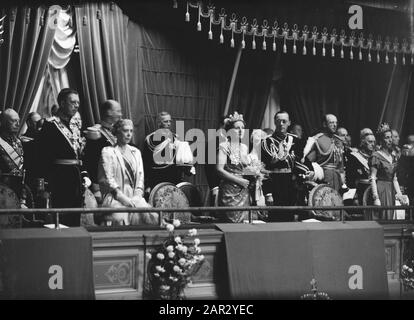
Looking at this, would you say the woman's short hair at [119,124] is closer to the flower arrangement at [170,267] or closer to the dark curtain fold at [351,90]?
the flower arrangement at [170,267]

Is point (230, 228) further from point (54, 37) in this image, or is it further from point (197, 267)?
point (54, 37)

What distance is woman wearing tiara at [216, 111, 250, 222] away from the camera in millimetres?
6883

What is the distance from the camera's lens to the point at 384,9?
30.2ft

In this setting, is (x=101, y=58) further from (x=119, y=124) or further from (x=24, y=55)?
(x=119, y=124)

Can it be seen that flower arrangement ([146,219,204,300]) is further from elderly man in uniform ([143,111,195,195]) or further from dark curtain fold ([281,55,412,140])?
dark curtain fold ([281,55,412,140])

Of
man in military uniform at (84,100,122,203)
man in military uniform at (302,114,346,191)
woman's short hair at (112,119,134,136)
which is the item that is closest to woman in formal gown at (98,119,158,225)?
woman's short hair at (112,119,134,136)

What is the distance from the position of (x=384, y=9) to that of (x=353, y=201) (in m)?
2.58

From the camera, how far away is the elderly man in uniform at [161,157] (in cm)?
733

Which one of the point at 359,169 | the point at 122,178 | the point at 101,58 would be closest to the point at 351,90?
the point at 359,169

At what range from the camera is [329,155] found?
7992mm

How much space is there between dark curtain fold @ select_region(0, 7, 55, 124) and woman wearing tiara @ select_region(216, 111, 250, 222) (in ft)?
6.31

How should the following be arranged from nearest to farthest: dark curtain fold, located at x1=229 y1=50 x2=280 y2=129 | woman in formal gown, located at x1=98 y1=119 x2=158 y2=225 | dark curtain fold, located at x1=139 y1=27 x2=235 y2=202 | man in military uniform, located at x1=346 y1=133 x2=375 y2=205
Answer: woman in formal gown, located at x1=98 y1=119 x2=158 y2=225, man in military uniform, located at x1=346 y1=133 x2=375 y2=205, dark curtain fold, located at x1=139 y1=27 x2=235 y2=202, dark curtain fold, located at x1=229 y1=50 x2=280 y2=129

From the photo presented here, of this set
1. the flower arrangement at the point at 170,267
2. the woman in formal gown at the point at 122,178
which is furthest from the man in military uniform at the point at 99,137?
the flower arrangement at the point at 170,267

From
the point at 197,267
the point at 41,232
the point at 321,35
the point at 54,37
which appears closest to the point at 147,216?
the point at 197,267
